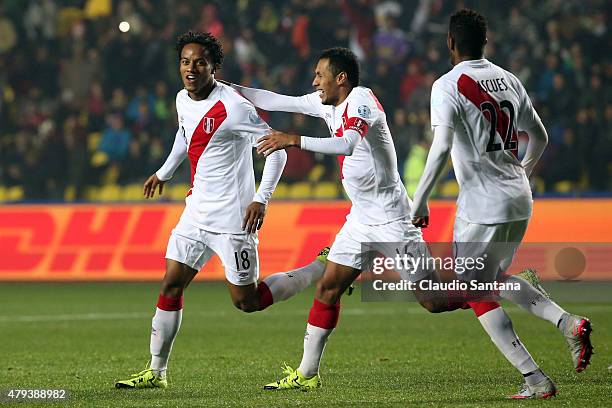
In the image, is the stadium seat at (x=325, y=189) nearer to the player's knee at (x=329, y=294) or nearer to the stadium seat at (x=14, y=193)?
the stadium seat at (x=14, y=193)

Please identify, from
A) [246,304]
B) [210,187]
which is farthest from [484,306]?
[210,187]

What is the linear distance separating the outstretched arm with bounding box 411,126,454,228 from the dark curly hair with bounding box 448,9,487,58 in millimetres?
557

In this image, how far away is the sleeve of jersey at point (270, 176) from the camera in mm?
7371

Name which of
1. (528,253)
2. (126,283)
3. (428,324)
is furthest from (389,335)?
(126,283)

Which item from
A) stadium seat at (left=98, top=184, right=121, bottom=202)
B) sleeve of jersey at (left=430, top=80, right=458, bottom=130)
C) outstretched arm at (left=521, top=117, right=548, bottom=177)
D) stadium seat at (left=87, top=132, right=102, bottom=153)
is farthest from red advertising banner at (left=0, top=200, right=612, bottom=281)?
sleeve of jersey at (left=430, top=80, right=458, bottom=130)

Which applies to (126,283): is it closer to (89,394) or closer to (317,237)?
(317,237)

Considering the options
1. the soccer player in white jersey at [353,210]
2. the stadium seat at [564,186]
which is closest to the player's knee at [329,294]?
the soccer player in white jersey at [353,210]

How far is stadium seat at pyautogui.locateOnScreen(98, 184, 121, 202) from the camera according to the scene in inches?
689

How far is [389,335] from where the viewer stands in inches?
413

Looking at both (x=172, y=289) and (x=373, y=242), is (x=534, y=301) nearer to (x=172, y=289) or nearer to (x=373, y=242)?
(x=373, y=242)

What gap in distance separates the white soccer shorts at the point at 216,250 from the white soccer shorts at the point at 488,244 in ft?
5.13

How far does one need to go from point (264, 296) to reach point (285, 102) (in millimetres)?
1288

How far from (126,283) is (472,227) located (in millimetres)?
9915

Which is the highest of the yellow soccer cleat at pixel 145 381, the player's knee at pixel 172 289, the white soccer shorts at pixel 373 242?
the white soccer shorts at pixel 373 242
